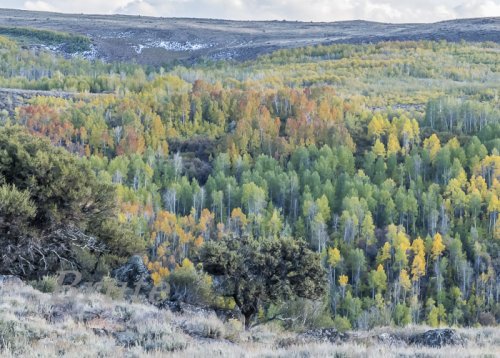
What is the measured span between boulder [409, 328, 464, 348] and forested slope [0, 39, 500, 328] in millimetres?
14673

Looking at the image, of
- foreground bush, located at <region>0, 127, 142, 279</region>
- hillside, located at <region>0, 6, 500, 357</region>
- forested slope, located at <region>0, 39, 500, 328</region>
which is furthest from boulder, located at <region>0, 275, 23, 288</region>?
forested slope, located at <region>0, 39, 500, 328</region>

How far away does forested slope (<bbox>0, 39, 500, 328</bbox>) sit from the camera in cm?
7869

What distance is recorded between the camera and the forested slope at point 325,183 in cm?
7869

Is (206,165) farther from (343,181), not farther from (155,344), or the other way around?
(155,344)

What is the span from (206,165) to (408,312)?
58907mm

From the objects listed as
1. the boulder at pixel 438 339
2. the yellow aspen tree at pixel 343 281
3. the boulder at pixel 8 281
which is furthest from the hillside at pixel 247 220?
the boulder at pixel 8 281

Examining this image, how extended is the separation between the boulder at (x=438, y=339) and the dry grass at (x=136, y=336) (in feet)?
1.22

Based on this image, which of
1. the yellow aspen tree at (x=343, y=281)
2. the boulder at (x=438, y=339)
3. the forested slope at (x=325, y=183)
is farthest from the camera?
the forested slope at (x=325, y=183)

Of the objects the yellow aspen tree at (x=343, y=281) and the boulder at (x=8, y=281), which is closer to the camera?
the boulder at (x=8, y=281)

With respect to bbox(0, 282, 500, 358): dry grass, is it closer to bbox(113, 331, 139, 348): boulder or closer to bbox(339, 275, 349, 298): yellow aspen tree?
bbox(113, 331, 139, 348): boulder

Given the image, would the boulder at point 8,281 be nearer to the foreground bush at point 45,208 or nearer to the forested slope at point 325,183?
the foreground bush at point 45,208

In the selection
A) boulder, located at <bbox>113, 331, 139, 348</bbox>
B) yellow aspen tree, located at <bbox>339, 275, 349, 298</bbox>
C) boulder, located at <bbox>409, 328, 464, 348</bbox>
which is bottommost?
yellow aspen tree, located at <bbox>339, 275, 349, 298</bbox>

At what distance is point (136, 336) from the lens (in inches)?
609

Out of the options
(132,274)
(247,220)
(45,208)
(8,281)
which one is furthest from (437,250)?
(8,281)
